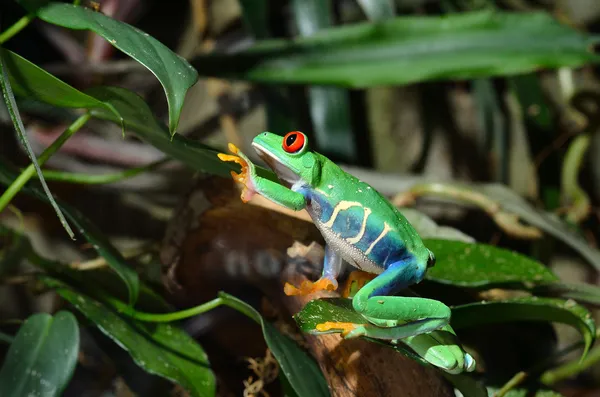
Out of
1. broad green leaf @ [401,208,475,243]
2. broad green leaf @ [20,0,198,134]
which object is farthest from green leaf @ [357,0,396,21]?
broad green leaf @ [20,0,198,134]

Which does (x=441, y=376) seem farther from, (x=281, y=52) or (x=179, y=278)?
(x=281, y=52)

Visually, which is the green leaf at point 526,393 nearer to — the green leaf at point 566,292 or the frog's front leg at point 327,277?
the green leaf at point 566,292

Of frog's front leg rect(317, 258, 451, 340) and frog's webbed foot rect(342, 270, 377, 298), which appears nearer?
frog's front leg rect(317, 258, 451, 340)

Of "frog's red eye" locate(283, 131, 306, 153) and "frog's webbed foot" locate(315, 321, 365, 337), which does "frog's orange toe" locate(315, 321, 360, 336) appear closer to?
"frog's webbed foot" locate(315, 321, 365, 337)

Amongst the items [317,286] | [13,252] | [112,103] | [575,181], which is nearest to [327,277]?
[317,286]

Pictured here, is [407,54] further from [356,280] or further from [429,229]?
[356,280]
